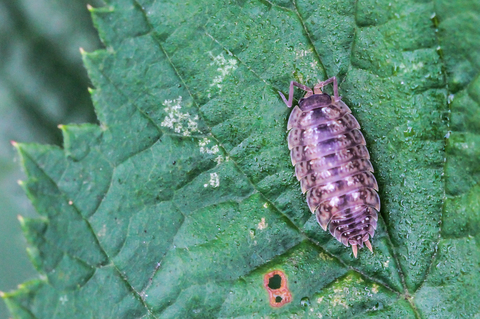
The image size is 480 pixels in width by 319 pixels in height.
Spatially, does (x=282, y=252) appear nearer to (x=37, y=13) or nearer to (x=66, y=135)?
(x=66, y=135)

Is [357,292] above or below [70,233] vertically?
below

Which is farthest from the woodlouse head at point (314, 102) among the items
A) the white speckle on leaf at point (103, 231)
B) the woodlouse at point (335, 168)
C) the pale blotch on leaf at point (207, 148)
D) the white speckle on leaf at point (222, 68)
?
the white speckle on leaf at point (103, 231)

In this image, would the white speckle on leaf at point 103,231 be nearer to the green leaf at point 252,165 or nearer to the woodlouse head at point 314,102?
the green leaf at point 252,165

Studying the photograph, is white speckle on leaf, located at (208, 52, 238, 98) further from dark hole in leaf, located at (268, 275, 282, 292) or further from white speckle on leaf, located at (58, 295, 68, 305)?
white speckle on leaf, located at (58, 295, 68, 305)

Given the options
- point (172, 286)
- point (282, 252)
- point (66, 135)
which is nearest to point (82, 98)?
point (66, 135)

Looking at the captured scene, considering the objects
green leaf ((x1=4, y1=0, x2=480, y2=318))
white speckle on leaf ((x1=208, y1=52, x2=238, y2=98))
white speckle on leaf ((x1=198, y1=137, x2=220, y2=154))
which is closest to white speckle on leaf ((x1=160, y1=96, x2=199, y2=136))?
green leaf ((x1=4, y1=0, x2=480, y2=318))
